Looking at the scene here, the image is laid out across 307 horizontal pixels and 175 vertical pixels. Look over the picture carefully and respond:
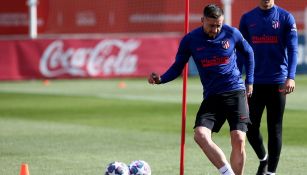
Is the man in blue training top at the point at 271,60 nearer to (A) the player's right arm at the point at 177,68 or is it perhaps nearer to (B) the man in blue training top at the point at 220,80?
(B) the man in blue training top at the point at 220,80

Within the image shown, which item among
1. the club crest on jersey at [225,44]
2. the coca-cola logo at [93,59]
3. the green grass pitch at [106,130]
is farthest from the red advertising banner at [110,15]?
the club crest on jersey at [225,44]

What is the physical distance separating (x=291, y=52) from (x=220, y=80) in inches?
47.3

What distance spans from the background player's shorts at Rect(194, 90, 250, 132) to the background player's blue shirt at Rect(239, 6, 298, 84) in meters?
0.93

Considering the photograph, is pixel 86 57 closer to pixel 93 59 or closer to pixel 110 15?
pixel 93 59

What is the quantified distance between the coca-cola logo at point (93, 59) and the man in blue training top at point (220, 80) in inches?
809

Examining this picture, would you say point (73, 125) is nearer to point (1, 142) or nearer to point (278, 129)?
point (1, 142)

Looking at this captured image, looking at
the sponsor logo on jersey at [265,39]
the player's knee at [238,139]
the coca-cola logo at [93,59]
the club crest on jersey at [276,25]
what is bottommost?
the coca-cola logo at [93,59]

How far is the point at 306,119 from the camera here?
1892cm

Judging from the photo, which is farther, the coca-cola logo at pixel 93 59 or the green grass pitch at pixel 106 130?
the coca-cola logo at pixel 93 59

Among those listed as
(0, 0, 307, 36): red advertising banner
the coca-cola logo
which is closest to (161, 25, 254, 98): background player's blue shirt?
the coca-cola logo

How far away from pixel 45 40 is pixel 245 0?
11.5 metres

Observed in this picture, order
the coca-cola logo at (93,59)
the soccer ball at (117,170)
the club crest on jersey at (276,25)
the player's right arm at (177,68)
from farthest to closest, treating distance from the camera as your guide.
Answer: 1. the coca-cola logo at (93,59)
2. the club crest on jersey at (276,25)
3. the player's right arm at (177,68)
4. the soccer ball at (117,170)

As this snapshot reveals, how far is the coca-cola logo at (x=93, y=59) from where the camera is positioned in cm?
3103

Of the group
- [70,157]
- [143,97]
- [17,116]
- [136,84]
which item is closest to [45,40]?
[136,84]
